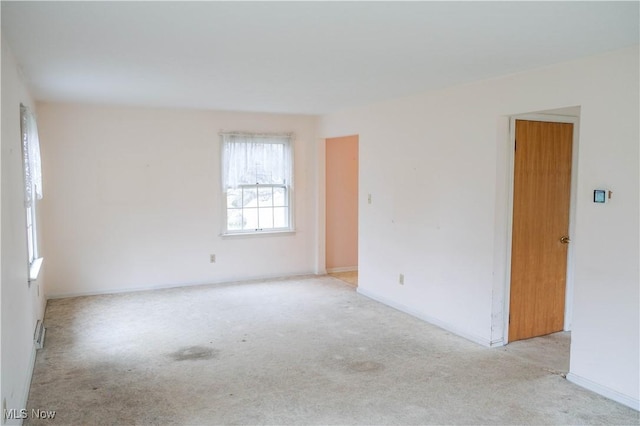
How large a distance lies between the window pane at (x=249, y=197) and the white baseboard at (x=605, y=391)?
14.5 ft

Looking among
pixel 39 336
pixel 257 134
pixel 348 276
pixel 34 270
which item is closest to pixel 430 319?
pixel 348 276

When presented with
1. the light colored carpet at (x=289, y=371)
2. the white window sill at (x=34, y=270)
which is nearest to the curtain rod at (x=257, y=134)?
the light colored carpet at (x=289, y=371)

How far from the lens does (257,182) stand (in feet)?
21.7

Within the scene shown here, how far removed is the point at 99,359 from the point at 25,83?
242 centimetres

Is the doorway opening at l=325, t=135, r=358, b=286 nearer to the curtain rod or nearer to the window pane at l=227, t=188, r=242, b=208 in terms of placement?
the curtain rod

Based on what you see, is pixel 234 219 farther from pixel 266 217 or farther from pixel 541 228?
pixel 541 228

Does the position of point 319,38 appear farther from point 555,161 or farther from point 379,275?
point 379,275

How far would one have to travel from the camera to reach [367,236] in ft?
18.9

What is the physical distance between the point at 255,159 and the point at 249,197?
53 centimetres

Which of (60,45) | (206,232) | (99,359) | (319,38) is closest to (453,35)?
(319,38)

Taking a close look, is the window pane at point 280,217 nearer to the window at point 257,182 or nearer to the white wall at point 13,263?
the window at point 257,182

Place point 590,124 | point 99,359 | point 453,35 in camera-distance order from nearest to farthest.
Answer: point 453,35 < point 590,124 < point 99,359

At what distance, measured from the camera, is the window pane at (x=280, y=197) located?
6781mm

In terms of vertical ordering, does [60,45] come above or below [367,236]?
above
